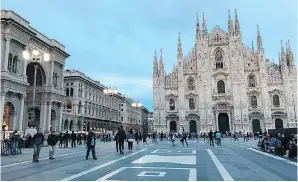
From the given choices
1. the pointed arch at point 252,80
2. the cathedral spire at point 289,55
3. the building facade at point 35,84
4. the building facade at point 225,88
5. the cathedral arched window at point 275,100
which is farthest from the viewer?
the pointed arch at point 252,80

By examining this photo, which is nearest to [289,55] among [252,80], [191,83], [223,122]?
[252,80]

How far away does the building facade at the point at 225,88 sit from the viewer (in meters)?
49.3

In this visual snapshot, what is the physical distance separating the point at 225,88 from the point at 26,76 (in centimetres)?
3825

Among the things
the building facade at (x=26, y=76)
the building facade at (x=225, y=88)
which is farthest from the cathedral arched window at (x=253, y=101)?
the building facade at (x=26, y=76)

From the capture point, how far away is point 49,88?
33.7 meters

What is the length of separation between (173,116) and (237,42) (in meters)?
20.3

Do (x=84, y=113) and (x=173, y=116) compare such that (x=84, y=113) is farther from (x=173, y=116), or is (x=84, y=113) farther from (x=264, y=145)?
(x=264, y=145)

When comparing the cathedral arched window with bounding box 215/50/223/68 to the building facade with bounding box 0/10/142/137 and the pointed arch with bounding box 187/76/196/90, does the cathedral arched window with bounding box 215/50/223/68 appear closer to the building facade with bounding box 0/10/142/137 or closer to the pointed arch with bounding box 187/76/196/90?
the pointed arch with bounding box 187/76/196/90

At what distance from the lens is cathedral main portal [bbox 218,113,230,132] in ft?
171

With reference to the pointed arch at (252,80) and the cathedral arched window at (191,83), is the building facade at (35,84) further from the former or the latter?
the pointed arch at (252,80)

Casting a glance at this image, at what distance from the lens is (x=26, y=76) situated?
93.7 ft

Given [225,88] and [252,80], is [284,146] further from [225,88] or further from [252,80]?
[252,80]

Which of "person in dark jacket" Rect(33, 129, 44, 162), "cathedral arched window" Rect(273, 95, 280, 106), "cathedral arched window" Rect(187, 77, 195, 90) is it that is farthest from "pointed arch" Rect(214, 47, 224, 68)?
"person in dark jacket" Rect(33, 129, 44, 162)

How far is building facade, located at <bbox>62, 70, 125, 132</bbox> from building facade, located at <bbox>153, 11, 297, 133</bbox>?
45.5ft
